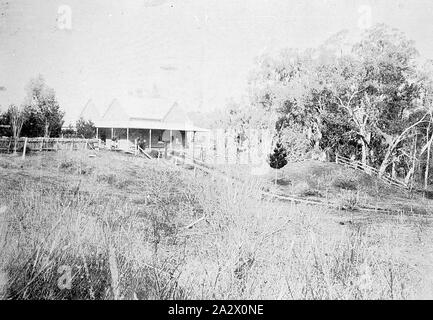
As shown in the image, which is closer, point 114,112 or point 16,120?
point 16,120

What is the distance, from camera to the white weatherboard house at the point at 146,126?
3.29m

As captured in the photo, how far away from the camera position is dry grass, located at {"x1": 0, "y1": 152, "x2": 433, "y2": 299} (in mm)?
2344

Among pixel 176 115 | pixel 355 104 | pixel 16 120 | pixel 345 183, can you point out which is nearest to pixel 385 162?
pixel 345 183

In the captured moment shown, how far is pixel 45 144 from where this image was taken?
10.0 ft

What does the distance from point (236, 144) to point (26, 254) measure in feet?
6.38

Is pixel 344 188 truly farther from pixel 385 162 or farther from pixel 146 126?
pixel 146 126

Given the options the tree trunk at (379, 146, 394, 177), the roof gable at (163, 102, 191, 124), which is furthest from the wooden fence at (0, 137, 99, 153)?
the tree trunk at (379, 146, 394, 177)

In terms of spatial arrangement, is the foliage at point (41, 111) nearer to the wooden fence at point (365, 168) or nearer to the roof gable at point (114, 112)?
the roof gable at point (114, 112)

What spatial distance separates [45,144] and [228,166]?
5.54ft

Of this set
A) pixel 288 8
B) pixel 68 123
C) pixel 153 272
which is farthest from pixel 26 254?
pixel 288 8

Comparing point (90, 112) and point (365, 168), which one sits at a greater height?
point (90, 112)

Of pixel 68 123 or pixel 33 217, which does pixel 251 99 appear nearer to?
pixel 68 123

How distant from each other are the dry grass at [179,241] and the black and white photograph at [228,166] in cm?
1

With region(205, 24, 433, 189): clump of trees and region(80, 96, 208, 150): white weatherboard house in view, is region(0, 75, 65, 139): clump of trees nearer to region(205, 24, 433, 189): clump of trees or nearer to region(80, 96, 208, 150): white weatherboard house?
region(80, 96, 208, 150): white weatherboard house
